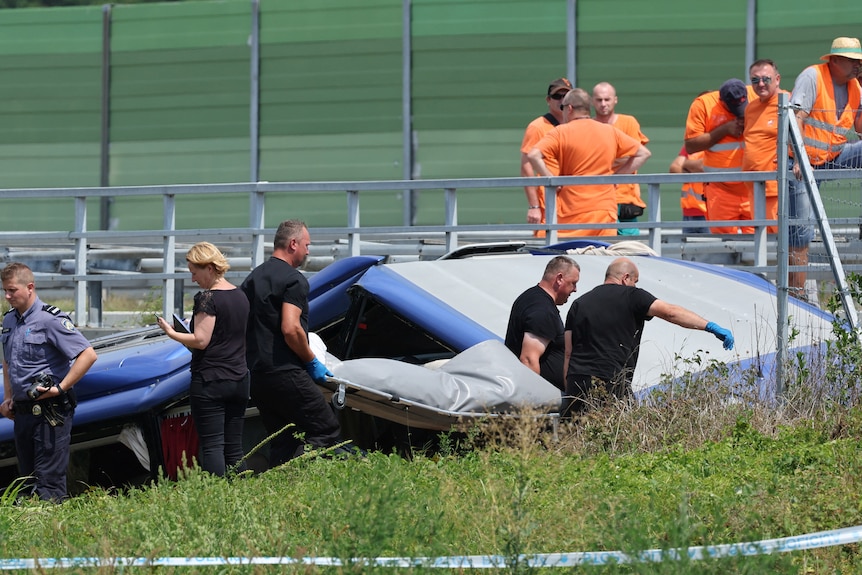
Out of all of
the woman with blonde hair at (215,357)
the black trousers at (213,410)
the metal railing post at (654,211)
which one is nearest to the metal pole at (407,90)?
the metal railing post at (654,211)

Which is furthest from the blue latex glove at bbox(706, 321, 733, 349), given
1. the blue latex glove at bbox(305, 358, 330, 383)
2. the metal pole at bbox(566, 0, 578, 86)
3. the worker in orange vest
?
the metal pole at bbox(566, 0, 578, 86)

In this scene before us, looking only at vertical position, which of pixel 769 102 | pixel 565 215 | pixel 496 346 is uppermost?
pixel 769 102

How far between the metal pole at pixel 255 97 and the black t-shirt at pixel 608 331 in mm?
11530

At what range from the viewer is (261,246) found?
44.1 feet

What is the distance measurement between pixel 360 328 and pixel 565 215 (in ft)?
9.89

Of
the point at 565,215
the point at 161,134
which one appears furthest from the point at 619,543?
the point at 161,134

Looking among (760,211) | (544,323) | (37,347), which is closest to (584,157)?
(760,211)

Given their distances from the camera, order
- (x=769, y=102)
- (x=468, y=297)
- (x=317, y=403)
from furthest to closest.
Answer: (x=769, y=102) < (x=468, y=297) < (x=317, y=403)

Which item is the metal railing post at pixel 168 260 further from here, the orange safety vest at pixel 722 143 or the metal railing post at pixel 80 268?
the orange safety vest at pixel 722 143

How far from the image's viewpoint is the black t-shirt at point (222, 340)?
8656 mm

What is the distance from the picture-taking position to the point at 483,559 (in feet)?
19.7

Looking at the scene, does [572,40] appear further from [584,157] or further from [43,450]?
[43,450]

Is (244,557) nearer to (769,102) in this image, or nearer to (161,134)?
(769,102)

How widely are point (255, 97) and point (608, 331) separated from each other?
12051 mm
